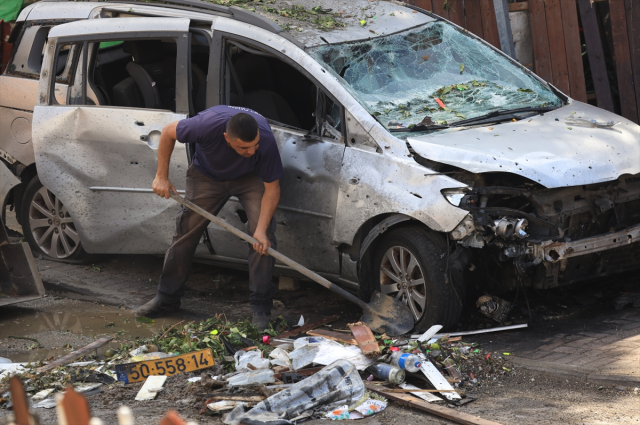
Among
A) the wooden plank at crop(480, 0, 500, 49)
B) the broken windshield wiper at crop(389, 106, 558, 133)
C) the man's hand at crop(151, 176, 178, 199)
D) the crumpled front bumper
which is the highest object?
the wooden plank at crop(480, 0, 500, 49)

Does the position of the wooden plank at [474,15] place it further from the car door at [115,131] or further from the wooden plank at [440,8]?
the car door at [115,131]

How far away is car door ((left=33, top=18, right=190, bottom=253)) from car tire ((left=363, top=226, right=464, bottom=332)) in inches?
66.5

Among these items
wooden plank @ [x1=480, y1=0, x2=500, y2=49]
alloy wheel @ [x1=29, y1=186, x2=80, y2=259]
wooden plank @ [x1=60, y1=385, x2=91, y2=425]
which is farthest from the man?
wooden plank @ [x1=480, y1=0, x2=500, y2=49]

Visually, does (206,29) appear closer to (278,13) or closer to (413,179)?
(278,13)

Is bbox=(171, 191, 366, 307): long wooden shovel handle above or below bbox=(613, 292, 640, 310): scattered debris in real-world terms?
above

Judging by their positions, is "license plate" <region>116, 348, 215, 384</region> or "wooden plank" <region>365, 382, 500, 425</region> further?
"license plate" <region>116, 348, 215, 384</region>

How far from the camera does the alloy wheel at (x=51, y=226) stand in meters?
6.76

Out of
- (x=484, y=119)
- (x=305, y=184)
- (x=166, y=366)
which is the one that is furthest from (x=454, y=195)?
(x=166, y=366)

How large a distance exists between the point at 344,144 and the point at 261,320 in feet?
4.36

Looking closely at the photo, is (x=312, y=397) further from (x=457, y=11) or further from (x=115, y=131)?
(x=457, y=11)

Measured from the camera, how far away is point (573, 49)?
7.80 meters

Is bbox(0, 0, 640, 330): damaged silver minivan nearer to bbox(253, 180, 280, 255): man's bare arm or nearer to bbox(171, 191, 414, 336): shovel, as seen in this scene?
bbox(171, 191, 414, 336): shovel

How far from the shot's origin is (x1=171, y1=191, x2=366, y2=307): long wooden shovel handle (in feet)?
16.8

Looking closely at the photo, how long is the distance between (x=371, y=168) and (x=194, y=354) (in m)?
1.60
